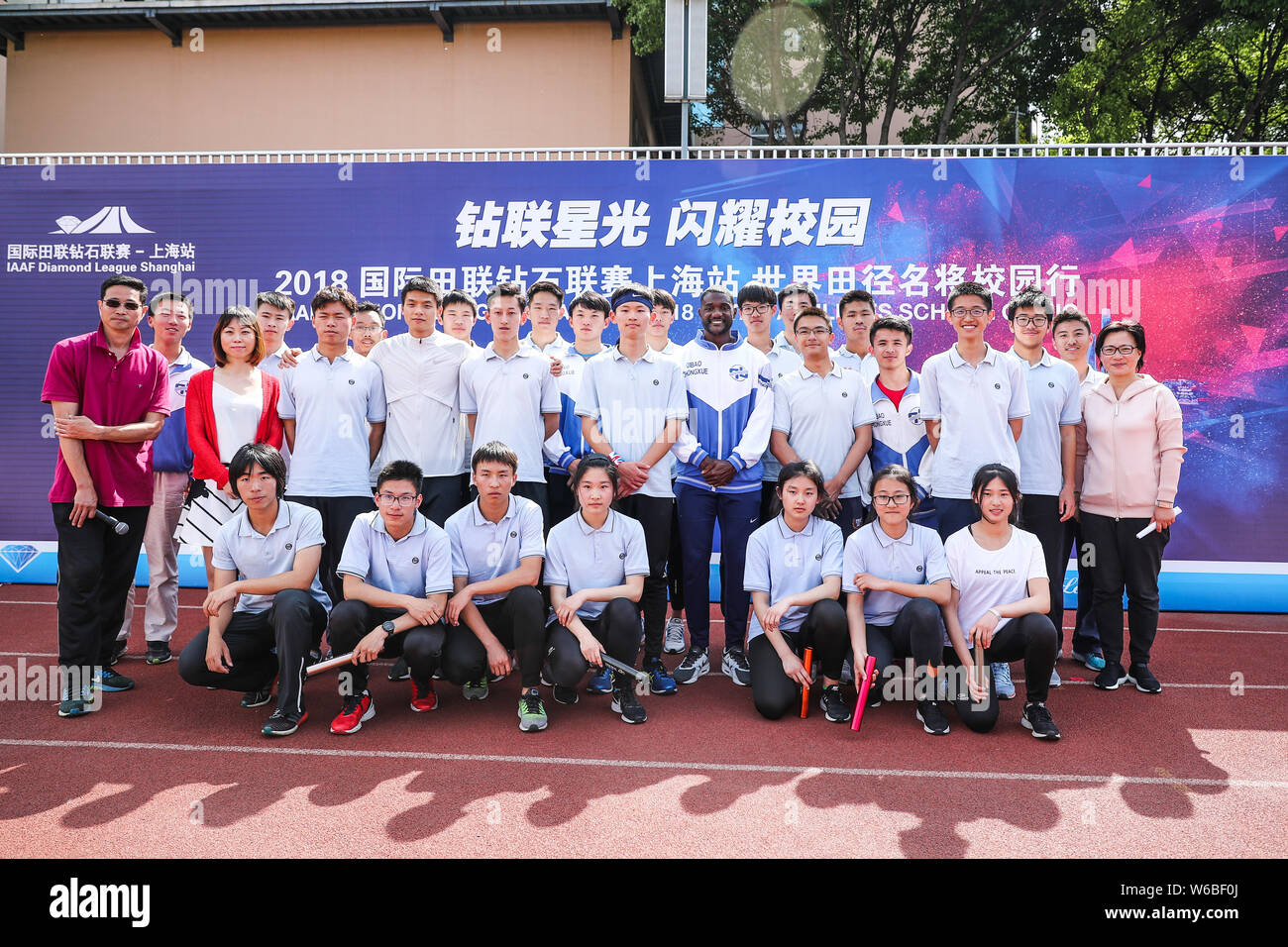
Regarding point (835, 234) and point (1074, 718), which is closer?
point (1074, 718)

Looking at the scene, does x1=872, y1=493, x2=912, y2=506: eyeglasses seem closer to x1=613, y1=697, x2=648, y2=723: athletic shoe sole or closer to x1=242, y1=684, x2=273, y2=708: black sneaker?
x1=613, y1=697, x2=648, y2=723: athletic shoe sole

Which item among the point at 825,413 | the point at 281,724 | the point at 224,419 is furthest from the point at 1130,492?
the point at 224,419

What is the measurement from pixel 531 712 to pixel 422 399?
5.24 ft

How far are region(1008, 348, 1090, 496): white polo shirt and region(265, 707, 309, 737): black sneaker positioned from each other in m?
3.50

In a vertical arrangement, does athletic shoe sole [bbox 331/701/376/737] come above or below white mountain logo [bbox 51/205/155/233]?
below

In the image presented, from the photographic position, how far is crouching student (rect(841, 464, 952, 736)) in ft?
11.5

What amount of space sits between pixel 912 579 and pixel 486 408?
82.6 inches

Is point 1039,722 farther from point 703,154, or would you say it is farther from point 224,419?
point 703,154

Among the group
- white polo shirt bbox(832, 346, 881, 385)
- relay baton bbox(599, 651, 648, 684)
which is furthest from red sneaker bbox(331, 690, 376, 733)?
white polo shirt bbox(832, 346, 881, 385)

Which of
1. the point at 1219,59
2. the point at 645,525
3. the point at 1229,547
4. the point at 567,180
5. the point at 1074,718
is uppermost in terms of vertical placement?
the point at 1219,59

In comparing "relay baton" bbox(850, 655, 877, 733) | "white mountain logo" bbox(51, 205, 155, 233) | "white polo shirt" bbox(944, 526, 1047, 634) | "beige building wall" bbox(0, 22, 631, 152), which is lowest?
"relay baton" bbox(850, 655, 877, 733)

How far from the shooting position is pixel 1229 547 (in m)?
5.66

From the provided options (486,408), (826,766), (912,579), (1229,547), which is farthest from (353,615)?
(1229,547)

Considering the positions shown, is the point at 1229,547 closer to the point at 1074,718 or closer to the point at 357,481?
the point at 1074,718
